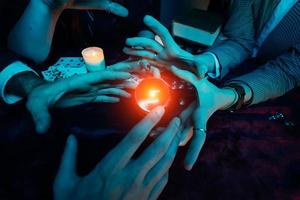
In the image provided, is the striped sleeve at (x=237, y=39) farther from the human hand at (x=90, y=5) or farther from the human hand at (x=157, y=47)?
the human hand at (x=90, y=5)

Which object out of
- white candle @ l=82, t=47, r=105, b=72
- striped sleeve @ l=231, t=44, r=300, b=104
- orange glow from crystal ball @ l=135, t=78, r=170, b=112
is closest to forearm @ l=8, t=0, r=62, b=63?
white candle @ l=82, t=47, r=105, b=72

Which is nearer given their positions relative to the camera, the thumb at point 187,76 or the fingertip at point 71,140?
the fingertip at point 71,140

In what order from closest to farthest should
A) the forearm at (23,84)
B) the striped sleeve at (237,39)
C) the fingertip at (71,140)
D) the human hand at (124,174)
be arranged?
the human hand at (124,174) < the fingertip at (71,140) < the forearm at (23,84) < the striped sleeve at (237,39)

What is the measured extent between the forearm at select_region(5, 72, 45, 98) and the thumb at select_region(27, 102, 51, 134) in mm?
181

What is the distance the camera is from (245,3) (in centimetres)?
119

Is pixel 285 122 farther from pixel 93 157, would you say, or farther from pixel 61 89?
pixel 61 89

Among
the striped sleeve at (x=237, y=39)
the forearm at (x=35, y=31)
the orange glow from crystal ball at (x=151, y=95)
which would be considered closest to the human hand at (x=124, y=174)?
the orange glow from crystal ball at (x=151, y=95)

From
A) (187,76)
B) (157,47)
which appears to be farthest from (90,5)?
(187,76)

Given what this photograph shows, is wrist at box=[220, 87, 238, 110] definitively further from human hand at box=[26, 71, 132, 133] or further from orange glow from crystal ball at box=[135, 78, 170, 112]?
human hand at box=[26, 71, 132, 133]

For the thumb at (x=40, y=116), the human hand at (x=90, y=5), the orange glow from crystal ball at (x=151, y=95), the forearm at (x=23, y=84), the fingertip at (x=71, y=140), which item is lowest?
the forearm at (x=23, y=84)

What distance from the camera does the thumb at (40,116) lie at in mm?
826

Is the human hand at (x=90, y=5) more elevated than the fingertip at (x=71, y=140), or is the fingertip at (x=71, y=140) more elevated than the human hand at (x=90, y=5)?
the human hand at (x=90, y=5)

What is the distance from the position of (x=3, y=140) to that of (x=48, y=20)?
0.71 m

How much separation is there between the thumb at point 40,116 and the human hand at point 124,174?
0.59ft
